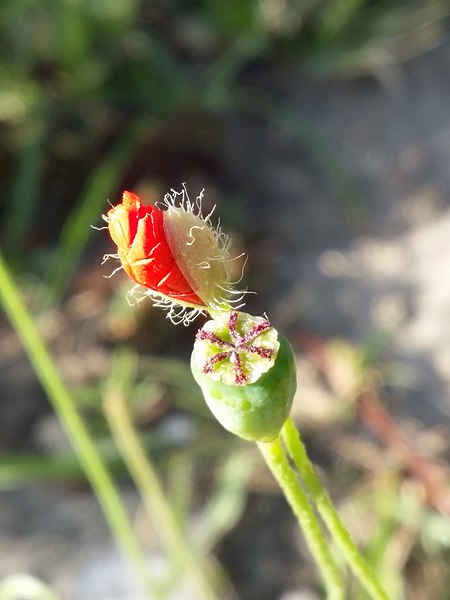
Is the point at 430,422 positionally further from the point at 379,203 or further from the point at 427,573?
the point at 379,203

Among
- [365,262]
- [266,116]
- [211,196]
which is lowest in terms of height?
[365,262]

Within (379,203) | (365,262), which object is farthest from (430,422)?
(379,203)

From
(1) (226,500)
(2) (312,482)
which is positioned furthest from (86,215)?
(2) (312,482)

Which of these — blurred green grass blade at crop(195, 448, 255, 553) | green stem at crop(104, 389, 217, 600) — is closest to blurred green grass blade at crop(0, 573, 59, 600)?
green stem at crop(104, 389, 217, 600)

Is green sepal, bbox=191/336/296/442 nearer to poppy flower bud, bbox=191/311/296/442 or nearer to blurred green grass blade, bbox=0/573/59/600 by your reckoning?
poppy flower bud, bbox=191/311/296/442

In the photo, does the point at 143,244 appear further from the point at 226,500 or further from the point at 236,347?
the point at 226,500

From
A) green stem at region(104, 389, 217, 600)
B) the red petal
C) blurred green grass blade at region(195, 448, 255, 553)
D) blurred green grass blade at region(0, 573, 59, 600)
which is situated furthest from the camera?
blurred green grass blade at region(195, 448, 255, 553)
